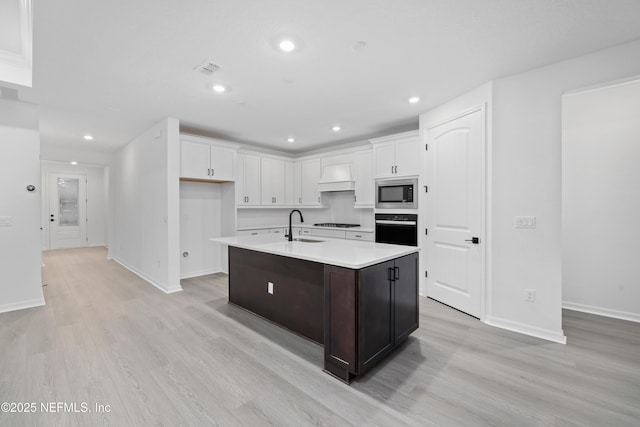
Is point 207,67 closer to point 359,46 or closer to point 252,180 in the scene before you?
point 359,46

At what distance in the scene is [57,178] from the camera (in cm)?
793

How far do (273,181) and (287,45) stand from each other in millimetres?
3891

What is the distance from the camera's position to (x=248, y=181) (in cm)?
554

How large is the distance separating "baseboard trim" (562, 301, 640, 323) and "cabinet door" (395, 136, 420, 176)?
2550 millimetres

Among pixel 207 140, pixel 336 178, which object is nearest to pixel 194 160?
pixel 207 140

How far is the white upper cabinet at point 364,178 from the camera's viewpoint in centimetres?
502

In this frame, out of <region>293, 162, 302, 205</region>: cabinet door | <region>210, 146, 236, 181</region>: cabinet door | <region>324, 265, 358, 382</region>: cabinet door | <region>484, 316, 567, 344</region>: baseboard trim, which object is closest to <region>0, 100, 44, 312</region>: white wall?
<region>210, 146, 236, 181</region>: cabinet door

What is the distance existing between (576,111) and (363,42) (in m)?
3.01

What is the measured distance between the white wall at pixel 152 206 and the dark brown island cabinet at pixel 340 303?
163cm

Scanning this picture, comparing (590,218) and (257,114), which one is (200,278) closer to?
(257,114)

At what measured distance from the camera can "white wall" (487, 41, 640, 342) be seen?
8.55 ft

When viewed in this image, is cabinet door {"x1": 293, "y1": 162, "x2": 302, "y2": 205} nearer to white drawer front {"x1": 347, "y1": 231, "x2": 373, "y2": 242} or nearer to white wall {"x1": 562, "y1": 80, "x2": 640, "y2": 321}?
white drawer front {"x1": 347, "y1": 231, "x2": 373, "y2": 242}

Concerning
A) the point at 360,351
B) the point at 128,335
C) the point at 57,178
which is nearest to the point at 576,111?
the point at 360,351

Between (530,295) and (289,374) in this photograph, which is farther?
(530,295)
